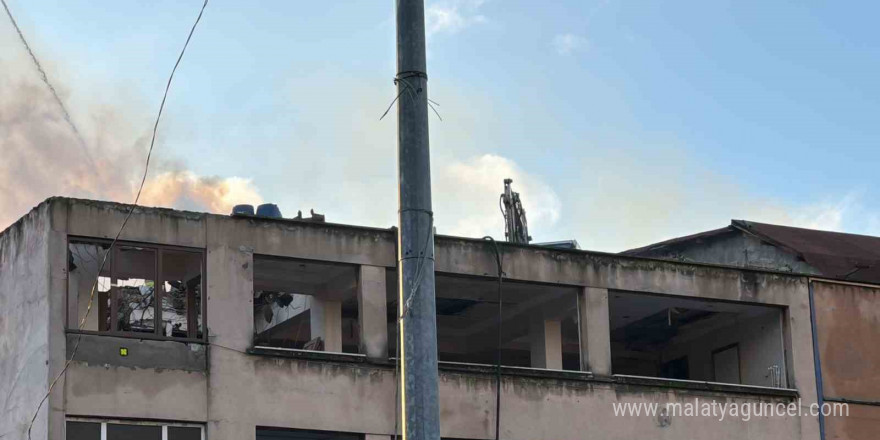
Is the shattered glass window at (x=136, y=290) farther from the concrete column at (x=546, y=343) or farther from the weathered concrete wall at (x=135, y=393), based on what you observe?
the concrete column at (x=546, y=343)

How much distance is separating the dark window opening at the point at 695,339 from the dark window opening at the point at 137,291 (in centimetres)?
932

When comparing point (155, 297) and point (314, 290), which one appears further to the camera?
point (314, 290)

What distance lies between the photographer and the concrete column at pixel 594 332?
98.0 ft

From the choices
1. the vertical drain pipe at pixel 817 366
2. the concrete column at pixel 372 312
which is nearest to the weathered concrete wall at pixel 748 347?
the vertical drain pipe at pixel 817 366

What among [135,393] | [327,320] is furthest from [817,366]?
[135,393]

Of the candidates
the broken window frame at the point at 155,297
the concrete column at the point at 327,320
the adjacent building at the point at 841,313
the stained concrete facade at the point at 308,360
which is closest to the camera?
the stained concrete facade at the point at 308,360

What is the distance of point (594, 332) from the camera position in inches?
Answer: 1180

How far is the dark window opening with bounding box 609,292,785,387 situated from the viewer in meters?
32.0

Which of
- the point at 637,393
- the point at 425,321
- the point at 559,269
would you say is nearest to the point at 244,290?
the point at 559,269

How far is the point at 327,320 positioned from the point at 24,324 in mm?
6187

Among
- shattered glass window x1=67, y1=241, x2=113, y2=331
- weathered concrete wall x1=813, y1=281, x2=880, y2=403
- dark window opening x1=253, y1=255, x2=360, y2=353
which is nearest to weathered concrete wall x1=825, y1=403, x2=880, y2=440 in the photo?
weathered concrete wall x1=813, y1=281, x2=880, y2=403

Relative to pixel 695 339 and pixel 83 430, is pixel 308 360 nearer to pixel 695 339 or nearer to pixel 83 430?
pixel 83 430

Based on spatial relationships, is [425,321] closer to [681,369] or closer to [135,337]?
[135,337]

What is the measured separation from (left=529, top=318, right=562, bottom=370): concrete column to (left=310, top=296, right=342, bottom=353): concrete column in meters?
4.74
